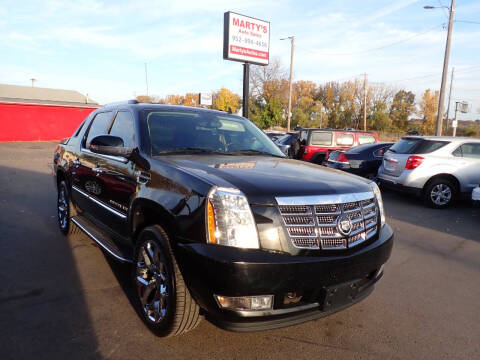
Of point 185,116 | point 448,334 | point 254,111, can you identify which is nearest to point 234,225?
point 185,116

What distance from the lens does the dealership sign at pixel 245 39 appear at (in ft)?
46.0

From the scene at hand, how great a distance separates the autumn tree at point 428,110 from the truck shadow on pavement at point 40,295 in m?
64.9

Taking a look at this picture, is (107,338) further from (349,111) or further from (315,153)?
(349,111)

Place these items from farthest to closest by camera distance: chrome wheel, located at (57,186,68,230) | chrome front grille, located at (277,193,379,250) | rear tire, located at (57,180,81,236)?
chrome wheel, located at (57,186,68,230) → rear tire, located at (57,180,81,236) → chrome front grille, located at (277,193,379,250)

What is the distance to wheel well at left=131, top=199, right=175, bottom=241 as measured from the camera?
250 centimetres

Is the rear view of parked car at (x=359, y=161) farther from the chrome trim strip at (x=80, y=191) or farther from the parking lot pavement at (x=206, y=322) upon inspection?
the chrome trim strip at (x=80, y=191)

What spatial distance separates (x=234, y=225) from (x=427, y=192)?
695cm

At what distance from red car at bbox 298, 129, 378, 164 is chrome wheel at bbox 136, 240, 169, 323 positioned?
9.39 metres

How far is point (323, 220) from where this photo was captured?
7.59 feet

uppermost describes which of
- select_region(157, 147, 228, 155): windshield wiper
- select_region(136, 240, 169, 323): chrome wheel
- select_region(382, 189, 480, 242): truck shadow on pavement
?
select_region(157, 147, 228, 155): windshield wiper

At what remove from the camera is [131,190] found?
9.87 ft

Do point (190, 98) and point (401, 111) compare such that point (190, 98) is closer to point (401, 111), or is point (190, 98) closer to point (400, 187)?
point (401, 111)

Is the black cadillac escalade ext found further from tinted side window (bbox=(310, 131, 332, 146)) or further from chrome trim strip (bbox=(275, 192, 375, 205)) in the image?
tinted side window (bbox=(310, 131, 332, 146))

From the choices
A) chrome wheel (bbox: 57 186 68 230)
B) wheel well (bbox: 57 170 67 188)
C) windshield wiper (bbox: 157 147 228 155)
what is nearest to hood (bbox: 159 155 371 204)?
windshield wiper (bbox: 157 147 228 155)
